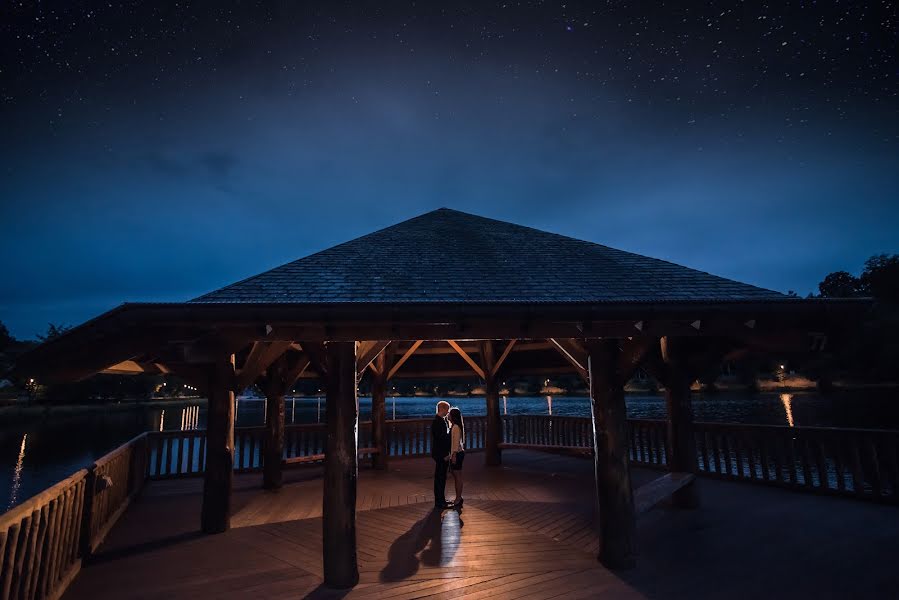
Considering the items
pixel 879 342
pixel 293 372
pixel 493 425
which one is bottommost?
pixel 493 425

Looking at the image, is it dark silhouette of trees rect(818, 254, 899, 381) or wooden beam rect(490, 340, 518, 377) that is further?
dark silhouette of trees rect(818, 254, 899, 381)

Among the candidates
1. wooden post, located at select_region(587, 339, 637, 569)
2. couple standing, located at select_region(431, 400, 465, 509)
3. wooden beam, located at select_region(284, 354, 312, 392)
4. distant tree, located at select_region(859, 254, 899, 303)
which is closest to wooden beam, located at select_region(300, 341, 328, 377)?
couple standing, located at select_region(431, 400, 465, 509)

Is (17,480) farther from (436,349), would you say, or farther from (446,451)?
(446,451)

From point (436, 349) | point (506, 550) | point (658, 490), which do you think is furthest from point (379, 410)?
point (658, 490)

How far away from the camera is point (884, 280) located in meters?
57.9

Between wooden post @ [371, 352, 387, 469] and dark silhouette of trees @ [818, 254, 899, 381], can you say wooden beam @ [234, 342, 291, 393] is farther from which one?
dark silhouette of trees @ [818, 254, 899, 381]

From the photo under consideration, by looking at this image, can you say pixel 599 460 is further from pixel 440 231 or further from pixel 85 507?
pixel 85 507

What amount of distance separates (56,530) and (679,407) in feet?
26.9

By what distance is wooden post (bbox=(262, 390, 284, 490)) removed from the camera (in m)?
8.92

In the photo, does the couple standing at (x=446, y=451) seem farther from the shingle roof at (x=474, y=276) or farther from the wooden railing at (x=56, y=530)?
the wooden railing at (x=56, y=530)

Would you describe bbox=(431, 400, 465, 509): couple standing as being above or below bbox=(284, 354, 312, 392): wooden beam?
below

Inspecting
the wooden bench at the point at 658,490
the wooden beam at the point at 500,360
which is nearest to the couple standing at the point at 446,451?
the wooden bench at the point at 658,490

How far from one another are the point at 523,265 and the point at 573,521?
397cm

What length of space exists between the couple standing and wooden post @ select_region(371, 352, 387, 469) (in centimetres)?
364
